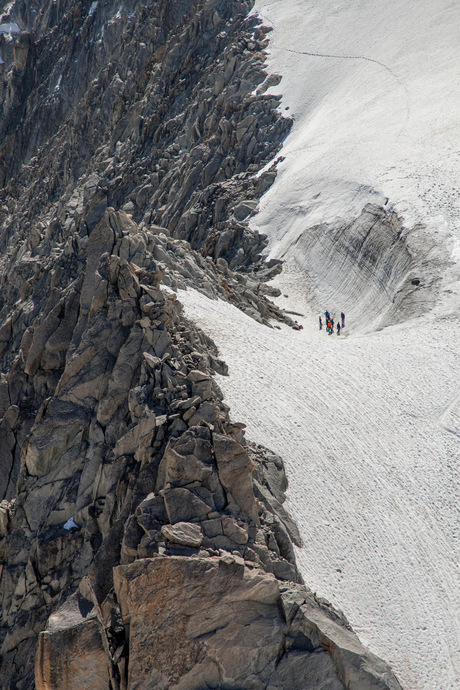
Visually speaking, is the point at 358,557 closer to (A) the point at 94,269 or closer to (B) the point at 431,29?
(A) the point at 94,269

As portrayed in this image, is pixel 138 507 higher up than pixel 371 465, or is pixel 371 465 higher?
pixel 371 465

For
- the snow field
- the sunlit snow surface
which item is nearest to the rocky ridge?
the snow field

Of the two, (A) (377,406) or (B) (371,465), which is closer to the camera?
(B) (371,465)

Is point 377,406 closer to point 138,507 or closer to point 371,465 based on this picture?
point 371,465

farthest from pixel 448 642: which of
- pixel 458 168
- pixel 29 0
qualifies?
pixel 29 0

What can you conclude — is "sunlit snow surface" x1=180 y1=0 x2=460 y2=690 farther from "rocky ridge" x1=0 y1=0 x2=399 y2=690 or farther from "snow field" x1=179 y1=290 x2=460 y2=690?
"rocky ridge" x1=0 y1=0 x2=399 y2=690

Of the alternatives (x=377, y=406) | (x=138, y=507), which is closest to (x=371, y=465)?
(x=377, y=406)

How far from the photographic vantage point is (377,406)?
22.9 meters

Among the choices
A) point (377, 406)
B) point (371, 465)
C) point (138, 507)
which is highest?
point (377, 406)

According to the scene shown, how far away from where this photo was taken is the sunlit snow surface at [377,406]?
15.5m

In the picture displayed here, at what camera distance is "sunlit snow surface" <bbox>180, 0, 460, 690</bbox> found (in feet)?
51.0

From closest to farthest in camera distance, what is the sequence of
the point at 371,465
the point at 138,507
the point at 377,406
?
1. the point at 138,507
2. the point at 371,465
3. the point at 377,406

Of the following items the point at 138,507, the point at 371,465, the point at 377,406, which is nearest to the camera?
the point at 138,507

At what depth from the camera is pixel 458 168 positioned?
140 ft
